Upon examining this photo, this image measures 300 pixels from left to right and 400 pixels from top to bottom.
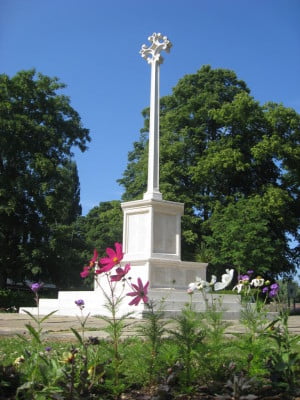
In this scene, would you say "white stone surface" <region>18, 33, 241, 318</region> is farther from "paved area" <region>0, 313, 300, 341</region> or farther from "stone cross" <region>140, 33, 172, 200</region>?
"paved area" <region>0, 313, 300, 341</region>

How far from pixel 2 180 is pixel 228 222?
12.3 meters

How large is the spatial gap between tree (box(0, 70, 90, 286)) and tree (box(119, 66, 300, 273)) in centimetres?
656

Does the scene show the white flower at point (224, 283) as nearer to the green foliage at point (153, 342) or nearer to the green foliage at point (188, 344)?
the green foliage at point (188, 344)

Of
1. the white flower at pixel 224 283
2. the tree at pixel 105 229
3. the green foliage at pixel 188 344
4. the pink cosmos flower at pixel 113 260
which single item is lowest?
the green foliage at pixel 188 344

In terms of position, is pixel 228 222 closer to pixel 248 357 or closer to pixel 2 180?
pixel 2 180

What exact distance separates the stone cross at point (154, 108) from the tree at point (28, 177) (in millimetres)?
10033

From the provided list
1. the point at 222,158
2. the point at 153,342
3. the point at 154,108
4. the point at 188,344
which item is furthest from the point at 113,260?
the point at 222,158

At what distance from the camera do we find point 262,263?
890 inches

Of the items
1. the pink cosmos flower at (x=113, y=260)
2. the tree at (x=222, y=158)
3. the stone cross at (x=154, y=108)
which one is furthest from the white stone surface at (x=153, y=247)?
the pink cosmos flower at (x=113, y=260)

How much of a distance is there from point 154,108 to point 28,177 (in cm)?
1064

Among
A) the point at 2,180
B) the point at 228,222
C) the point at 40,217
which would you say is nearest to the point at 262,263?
the point at 228,222

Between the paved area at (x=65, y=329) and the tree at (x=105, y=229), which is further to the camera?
the tree at (x=105, y=229)

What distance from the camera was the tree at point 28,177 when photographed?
2455cm

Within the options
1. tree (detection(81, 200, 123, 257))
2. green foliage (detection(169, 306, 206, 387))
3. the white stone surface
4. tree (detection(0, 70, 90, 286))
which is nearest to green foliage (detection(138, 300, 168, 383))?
green foliage (detection(169, 306, 206, 387))
